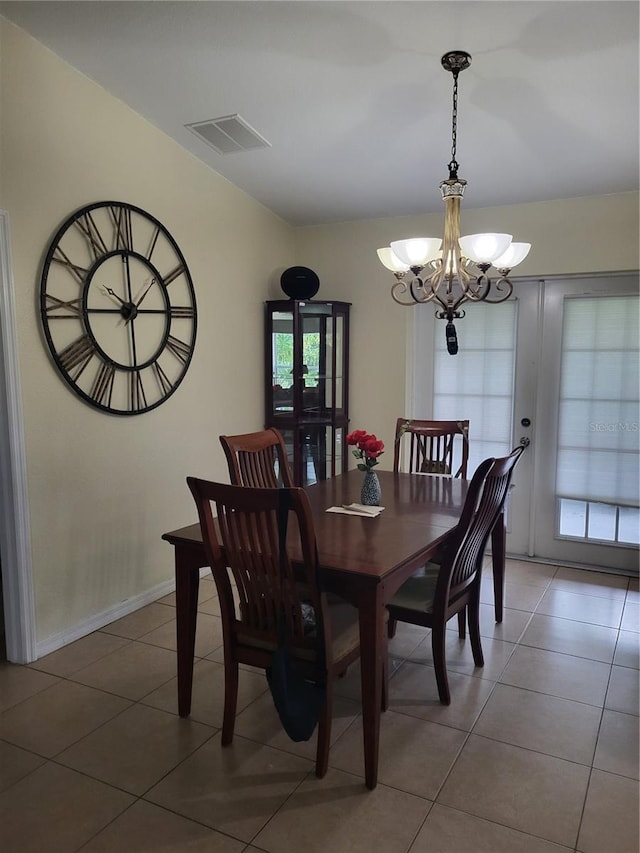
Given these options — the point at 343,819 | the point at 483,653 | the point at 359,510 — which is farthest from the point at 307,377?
the point at 343,819

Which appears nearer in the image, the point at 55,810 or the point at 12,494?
the point at 55,810

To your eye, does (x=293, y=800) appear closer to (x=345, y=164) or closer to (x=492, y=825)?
Answer: (x=492, y=825)

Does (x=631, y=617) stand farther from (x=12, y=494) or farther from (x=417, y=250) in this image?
(x=12, y=494)

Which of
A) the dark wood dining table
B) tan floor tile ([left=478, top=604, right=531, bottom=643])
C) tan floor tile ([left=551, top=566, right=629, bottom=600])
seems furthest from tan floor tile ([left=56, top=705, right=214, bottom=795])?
tan floor tile ([left=551, top=566, right=629, bottom=600])

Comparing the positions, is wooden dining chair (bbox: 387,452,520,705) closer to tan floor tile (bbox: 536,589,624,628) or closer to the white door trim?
tan floor tile (bbox: 536,589,624,628)

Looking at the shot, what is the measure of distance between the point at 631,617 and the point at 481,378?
178 cm

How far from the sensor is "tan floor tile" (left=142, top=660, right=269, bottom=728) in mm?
2385

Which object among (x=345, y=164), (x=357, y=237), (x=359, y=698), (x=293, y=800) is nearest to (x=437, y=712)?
(x=359, y=698)

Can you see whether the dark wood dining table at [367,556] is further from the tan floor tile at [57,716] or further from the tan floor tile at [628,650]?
the tan floor tile at [628,650]

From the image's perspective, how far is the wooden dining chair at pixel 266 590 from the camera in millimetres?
1854

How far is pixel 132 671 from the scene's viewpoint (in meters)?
2.70

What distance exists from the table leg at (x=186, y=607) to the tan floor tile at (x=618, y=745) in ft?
4.94

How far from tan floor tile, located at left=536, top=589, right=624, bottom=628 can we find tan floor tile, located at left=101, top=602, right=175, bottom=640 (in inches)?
81.7

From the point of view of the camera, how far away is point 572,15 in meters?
2.14
